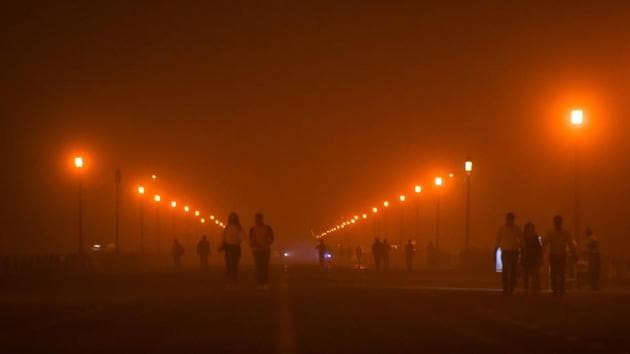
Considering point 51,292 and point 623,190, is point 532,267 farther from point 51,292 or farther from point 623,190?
point 623,190

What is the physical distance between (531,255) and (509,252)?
850mm

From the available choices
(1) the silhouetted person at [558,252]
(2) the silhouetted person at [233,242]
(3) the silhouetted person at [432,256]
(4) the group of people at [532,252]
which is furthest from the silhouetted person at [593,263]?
(3) the silhouetted person at [432,256]

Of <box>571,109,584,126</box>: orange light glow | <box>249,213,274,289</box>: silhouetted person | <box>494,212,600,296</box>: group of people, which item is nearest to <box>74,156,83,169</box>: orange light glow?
<box>571,109,584,126</box>: orange light glow

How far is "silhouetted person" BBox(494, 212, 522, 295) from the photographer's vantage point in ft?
85.6

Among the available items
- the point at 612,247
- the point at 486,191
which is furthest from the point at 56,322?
the point at 486,191

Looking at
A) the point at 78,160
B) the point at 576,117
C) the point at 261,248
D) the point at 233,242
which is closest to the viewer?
the point at 261,248

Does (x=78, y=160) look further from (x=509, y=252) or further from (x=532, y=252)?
(x=509, y=252)

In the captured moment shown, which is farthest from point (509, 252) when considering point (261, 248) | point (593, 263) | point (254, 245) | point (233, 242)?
point (233, 242)

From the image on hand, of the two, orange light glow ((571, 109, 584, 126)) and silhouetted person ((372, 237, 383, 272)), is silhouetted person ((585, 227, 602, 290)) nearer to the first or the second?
orange light glow ((571, 109, 584, 126))

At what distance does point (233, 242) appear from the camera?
28.8 meters

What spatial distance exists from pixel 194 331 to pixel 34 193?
167979 mm

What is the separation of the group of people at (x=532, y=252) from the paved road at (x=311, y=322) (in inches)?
26.7

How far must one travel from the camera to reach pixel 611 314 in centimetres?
1969

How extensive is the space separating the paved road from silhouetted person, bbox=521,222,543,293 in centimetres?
102
